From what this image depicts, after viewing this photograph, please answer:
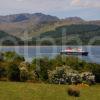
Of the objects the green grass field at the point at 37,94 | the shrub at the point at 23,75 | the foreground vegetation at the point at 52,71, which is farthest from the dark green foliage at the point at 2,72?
the green grass field at the point at 37,94

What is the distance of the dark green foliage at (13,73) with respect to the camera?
123 ft

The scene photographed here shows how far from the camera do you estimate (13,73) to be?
3744 cm

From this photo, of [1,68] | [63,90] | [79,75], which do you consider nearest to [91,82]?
[79,75]

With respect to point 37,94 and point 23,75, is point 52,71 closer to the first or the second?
point 23,75

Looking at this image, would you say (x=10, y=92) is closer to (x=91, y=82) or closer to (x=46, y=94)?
(x=46, y=94)

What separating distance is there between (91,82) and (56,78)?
3926mm

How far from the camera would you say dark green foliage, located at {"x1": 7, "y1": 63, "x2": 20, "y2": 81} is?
3744cm

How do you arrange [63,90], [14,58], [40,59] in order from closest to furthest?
[63,90], [40,59], [14,58]

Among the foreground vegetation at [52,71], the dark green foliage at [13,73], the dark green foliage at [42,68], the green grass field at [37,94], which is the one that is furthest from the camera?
the dark green foliage at [42,68]

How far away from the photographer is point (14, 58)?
149 ft

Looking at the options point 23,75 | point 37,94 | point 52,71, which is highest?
point 52,71

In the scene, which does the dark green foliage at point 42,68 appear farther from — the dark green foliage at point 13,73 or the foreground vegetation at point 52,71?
the dark green foliage at point 13,73

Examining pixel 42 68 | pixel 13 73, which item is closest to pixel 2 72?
pixel 13 73

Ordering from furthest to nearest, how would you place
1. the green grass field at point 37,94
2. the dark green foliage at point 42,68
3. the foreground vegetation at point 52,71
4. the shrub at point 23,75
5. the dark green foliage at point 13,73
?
the dark green foliage at point 42,68
the shrub at point 23,75
the dark green foliage at point 13,73
the foreground vegetation at point 52,71
the green grass field at point 37,94
